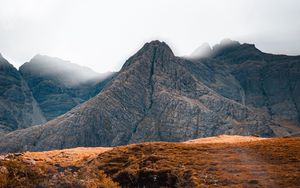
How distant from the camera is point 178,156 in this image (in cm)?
16275

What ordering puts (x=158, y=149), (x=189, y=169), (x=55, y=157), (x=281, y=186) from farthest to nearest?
(x=55, y=157) < (x=158, y=149) < (x=189, y=169) < (x=281, y=186)

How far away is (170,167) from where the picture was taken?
144 m

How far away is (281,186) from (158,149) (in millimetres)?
73658

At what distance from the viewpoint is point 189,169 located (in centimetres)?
14038

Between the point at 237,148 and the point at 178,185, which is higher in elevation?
the point at 237,148

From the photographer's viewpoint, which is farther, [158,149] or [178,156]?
[158,149]

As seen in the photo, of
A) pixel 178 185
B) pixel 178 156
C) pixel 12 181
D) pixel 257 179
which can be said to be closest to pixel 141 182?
pixel 178 185

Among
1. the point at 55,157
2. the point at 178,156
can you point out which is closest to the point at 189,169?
the point at 178,156

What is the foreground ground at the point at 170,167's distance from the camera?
94188 mm

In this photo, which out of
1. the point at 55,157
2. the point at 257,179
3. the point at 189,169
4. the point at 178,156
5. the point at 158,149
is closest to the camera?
the point at 257,179

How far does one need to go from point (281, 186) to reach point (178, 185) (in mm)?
34125

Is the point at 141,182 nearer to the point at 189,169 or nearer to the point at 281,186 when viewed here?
the point at 189,169

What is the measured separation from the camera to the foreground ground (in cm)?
9419

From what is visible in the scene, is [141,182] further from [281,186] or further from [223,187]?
[281,186]
